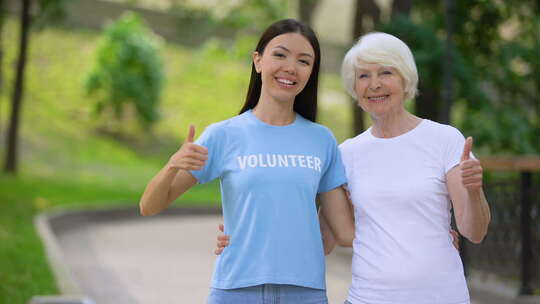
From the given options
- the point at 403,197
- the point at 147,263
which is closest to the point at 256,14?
the point at 147,263

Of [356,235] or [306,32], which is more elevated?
[306,32]

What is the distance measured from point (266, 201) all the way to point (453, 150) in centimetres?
72

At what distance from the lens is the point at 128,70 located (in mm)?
43031

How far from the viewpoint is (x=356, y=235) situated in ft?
12.5

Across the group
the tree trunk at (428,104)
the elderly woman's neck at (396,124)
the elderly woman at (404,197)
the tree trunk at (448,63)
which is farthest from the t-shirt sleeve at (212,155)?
the tree trunk at (428,104)

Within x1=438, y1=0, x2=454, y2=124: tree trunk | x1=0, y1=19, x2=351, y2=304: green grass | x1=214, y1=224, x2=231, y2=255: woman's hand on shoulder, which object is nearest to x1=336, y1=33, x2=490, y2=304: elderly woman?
x1=214, y1=224, x2=231, y2=255: woman's hand on shoulder

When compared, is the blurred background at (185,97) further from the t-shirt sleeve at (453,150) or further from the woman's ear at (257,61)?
the t-shirt sleeve at (453,150)

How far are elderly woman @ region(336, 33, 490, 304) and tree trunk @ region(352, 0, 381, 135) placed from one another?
13683 mm

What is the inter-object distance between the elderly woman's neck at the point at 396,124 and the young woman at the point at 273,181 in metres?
0.20

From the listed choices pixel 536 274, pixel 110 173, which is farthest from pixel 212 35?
pixel 536 274

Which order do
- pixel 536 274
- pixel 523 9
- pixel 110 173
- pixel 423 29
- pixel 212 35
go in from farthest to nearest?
1. pixel 212 35
2. pixel 110 173
3. pixel 523 9
4. pixel 423 29
5. pixel 536 274

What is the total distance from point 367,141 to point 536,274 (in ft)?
22.5

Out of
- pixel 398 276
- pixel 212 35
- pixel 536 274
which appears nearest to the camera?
pixel 398 276

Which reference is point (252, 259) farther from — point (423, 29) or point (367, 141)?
point (423, 29)
